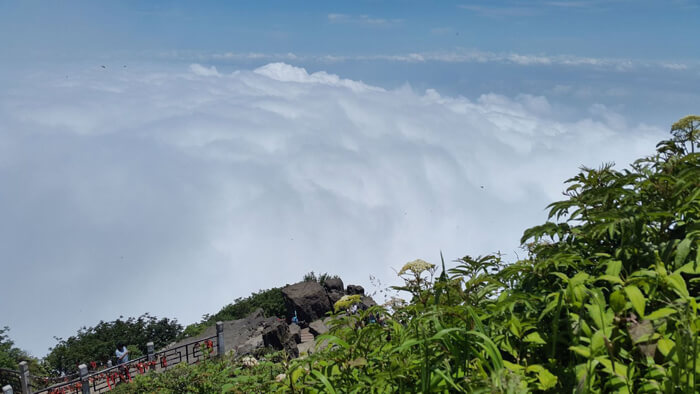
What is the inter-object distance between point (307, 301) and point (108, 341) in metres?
14.4

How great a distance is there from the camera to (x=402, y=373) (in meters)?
1.81

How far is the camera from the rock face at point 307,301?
92.9ft

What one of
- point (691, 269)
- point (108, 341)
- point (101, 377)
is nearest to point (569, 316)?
point (691, 269)

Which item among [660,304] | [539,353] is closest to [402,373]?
[539,353]

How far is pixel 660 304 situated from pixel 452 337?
0.75m

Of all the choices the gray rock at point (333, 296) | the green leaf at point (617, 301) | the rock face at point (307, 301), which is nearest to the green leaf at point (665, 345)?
the green leaf at point (617, 301)

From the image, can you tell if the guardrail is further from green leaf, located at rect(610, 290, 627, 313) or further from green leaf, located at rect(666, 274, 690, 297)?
green leaf, located at rect(666, 274, 690, 297)

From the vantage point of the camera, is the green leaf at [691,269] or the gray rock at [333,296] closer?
the green leaf at [691,269]

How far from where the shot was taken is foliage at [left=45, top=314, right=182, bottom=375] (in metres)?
32.5

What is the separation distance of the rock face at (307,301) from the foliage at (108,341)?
1013 cm

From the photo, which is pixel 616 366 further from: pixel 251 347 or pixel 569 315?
pixel 251 347

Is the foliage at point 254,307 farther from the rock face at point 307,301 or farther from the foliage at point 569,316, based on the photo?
the foliage at point 569,316

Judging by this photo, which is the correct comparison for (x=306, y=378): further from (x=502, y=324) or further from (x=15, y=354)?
(x=15, y=354)

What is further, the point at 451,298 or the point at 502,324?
the point at 451,298
